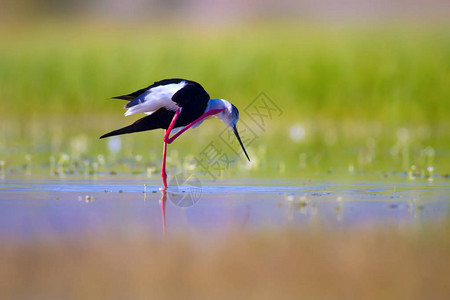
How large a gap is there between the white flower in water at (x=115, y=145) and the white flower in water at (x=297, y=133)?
2.58 metres

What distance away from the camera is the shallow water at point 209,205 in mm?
4852

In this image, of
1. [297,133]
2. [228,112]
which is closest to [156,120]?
[228,112]

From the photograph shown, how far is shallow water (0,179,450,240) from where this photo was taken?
15.9 feet

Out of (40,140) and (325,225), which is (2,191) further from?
(40,140)

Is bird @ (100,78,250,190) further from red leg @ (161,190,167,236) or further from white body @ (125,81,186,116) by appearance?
red leg @ (161,190,167,236)

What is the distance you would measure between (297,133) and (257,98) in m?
4.37

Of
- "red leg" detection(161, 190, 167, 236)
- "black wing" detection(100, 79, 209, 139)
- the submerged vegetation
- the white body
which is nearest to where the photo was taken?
"red leg" detection(161, 190, 167, 236)

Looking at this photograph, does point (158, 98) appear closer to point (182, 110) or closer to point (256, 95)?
point (182, 110)

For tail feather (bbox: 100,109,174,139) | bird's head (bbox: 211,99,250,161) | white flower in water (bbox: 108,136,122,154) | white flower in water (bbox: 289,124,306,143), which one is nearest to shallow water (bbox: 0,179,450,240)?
tail feather (bbox: 100,109,174,139)

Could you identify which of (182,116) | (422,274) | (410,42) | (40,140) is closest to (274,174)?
(182,116)

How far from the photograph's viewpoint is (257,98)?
701 inches

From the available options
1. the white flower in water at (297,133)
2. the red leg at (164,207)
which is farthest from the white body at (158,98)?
the white flower in water at (297,133)

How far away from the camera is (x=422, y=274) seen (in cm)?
369

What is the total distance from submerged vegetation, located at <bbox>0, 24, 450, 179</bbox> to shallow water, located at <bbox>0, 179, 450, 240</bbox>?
1048 millimetres
